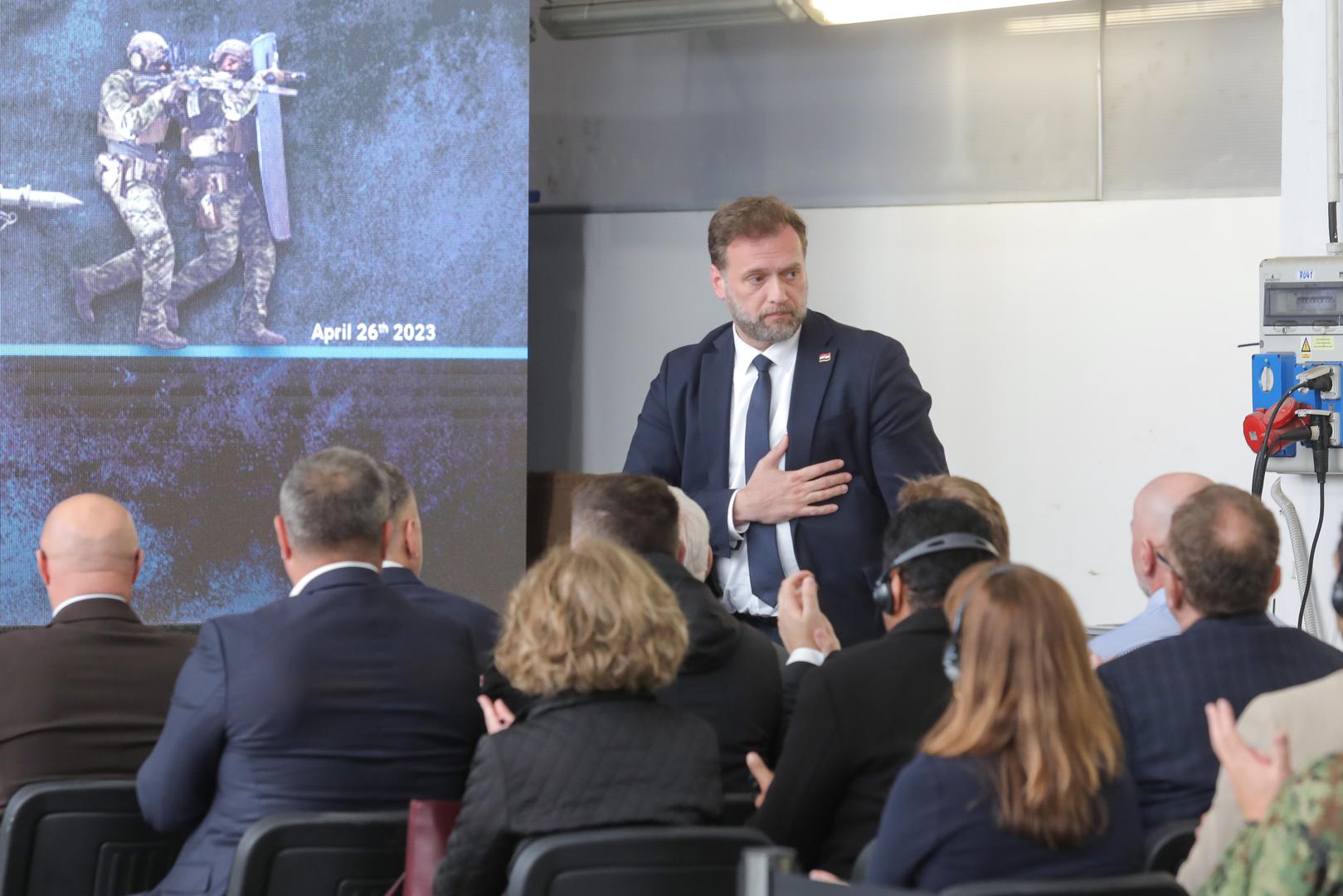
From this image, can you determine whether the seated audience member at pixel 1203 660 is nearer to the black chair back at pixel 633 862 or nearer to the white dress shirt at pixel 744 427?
the black chair back at pixel 633 862

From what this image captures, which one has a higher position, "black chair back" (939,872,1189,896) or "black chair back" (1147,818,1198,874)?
"black chair back" (939,872,1189,896)

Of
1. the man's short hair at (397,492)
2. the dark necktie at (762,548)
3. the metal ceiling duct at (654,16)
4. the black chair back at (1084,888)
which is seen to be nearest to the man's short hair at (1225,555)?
the black chair back at (1084,888)

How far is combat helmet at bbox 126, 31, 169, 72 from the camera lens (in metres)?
5.11

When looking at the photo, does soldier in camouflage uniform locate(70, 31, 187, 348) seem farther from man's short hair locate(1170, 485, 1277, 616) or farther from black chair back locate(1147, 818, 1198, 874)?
black chair back locate(1147, 818, 1198, 874)

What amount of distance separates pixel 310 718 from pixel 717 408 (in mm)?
1453

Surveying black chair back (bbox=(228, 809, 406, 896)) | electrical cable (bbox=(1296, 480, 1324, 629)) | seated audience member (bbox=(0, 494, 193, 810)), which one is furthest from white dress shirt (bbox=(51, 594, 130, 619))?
electrical cable (bbox=(1296, 480, 1324, 629))

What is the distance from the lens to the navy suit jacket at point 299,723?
2.29 m

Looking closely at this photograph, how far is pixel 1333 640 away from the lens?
15.5ft

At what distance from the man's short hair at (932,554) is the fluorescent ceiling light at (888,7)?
11.8 ft

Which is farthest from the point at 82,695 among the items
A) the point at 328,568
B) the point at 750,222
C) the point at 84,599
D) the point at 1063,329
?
the point at 1063,329

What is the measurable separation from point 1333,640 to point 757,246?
8.30ft

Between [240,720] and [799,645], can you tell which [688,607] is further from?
[240,720]

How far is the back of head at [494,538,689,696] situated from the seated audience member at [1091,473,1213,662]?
1106mm

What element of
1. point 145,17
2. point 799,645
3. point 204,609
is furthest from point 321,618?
point 145,17
